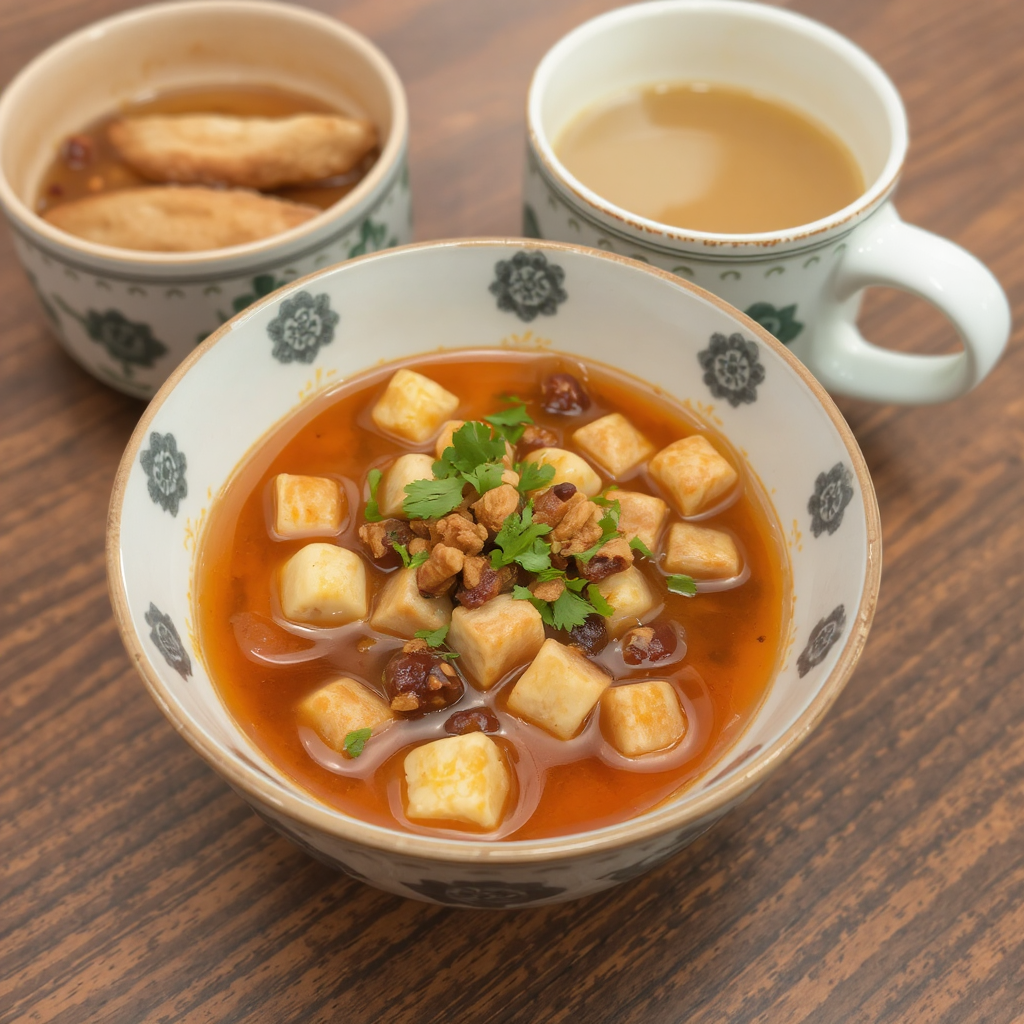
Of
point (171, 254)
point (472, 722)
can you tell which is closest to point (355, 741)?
point (472, 722)

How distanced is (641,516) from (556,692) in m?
0.39

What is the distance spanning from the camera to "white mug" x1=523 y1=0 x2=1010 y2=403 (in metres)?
2.01

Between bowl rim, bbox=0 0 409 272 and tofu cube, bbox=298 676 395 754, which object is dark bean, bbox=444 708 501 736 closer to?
tofu cube, bbox=298 676 395 754

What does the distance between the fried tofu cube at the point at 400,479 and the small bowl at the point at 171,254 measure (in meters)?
0.51

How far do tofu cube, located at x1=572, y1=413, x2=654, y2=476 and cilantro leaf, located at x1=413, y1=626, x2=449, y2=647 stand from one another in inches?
19.4

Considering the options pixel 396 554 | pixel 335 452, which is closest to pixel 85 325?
pixel 335 452

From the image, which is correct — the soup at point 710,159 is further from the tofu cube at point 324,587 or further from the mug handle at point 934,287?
the tofu cube at point 324,587

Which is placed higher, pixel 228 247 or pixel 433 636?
pixel 228 247

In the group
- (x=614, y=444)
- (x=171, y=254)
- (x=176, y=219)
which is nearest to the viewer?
(x=614, y=444)

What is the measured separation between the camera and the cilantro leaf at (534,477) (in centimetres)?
185

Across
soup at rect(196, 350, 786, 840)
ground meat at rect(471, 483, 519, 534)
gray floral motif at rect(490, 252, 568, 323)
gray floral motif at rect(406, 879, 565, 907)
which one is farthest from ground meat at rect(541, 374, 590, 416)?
gray floral motif at rect(406, 879, 565, 907)

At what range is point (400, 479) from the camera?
191 centimetres

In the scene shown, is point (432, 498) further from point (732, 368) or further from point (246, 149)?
point (246, 149)

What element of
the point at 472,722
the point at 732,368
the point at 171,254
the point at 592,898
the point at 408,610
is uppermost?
the point at 171,254
